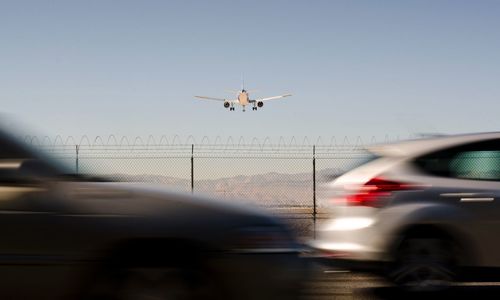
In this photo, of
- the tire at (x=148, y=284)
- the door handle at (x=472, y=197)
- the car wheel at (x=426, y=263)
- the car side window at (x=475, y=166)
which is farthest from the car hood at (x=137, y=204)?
the car side window at (x=475, y=166)

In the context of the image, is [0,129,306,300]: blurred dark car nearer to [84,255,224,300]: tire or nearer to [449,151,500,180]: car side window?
[84,255,224,300]: tire

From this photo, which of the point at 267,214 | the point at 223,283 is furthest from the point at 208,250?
the point at 267,214

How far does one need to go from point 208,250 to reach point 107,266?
0.63m

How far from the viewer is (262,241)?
17.1ft

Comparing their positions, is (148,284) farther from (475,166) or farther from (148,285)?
(475,166)

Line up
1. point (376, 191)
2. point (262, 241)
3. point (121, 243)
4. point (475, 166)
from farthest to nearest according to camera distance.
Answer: point (475, 166), point (376, 191), point (262, 241), point (121, 243)

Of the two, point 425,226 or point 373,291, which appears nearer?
point 425,226

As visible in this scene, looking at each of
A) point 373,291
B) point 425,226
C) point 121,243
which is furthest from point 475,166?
point 121,243

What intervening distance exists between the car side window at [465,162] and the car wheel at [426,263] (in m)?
0.65

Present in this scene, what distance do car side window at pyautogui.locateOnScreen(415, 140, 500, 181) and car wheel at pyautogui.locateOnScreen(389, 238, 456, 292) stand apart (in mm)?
650

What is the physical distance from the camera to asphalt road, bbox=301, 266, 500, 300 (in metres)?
7.35

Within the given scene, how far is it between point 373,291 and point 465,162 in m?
1.55

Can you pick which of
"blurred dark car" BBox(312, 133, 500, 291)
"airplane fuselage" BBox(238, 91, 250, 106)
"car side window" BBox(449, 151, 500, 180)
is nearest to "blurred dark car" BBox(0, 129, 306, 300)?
"blurred dark car" BBox(312, 133, 500, 291)

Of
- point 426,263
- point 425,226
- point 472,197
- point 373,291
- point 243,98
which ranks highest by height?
point 243,98
